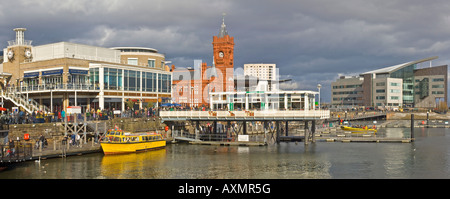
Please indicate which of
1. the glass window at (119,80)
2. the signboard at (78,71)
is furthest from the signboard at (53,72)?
the glass window at (119,80)

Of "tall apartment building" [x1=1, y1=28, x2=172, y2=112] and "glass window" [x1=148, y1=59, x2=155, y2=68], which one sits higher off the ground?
"glass window" [x1=148, y1=59, x2=155, y2=68]

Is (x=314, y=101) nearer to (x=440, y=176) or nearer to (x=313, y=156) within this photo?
(x=313, y=156)

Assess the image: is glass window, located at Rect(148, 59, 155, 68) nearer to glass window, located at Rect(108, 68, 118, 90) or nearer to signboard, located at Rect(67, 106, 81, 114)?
glass window, located at Rect(108, 68, 118, 90)

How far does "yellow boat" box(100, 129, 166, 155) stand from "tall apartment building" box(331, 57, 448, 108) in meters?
145

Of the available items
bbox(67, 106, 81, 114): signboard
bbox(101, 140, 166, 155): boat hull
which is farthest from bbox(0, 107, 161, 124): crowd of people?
bbox(101, 140, 166, 155): boat hull

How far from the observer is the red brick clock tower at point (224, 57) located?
127m

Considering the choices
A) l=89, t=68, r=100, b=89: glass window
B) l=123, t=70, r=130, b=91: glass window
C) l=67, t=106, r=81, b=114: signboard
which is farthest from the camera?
l=123, t=70, r=130, b=91: glass window

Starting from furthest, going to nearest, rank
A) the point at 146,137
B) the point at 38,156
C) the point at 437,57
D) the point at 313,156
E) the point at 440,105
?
the point at 437,57, the point at 440,105, the point at 146,137, the point at 313,156, the point at 38,156

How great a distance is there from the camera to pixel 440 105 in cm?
17688

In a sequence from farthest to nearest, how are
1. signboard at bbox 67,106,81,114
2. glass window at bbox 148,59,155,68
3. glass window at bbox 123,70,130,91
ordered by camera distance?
glass window at bbox 148,59,155,68 → glass window at bbox 123,70,130,91 → signboard at bbox 67,106,81,114

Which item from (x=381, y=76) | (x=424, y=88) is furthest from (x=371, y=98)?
(x=424, y=88)

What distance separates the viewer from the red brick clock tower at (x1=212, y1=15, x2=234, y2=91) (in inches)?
4984
